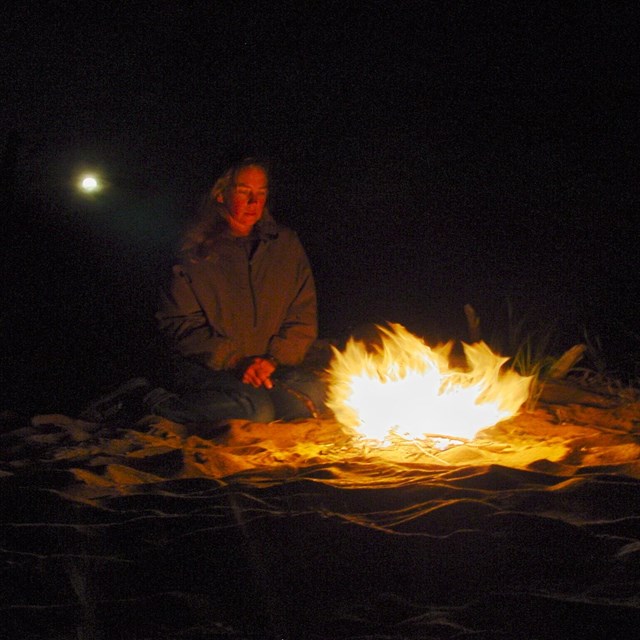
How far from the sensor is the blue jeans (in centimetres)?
423

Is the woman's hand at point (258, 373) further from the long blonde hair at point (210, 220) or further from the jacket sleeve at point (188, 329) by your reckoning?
the long blonde hair at point (210, 220)

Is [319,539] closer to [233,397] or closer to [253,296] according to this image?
[233,397]

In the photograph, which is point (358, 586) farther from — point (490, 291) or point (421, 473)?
point (490, 291)

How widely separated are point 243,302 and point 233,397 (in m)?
0.73

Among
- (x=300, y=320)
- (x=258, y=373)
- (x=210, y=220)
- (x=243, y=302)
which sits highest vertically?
(x=210, y=220)

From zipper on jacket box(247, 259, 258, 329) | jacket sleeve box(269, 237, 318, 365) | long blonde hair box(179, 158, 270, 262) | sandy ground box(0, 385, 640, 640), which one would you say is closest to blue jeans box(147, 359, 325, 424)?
jacket sleeve box(269, 237, 318, 365)

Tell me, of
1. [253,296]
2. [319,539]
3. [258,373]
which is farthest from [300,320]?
[319,539]

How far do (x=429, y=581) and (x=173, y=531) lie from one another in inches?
36.6

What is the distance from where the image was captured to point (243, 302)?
15.6 feet

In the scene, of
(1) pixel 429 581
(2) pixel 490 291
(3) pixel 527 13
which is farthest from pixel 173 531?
(3) pixel 527 13

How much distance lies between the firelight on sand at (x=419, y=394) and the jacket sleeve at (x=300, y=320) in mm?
542

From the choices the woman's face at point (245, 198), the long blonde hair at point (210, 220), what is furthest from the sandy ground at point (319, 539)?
the woman's face at point (245, 198)

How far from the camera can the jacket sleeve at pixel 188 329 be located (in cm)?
453

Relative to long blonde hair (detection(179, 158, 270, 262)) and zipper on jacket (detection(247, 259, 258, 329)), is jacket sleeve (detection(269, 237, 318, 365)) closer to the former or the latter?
zipper on jacket (detection(247, 259, 258, 329))
